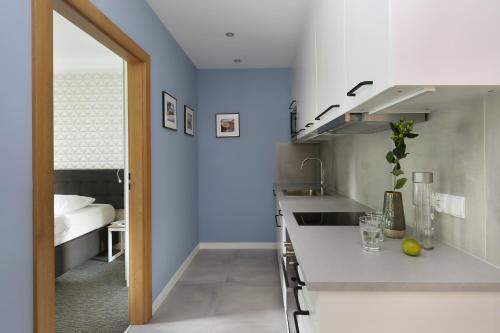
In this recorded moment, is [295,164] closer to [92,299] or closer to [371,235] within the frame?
[92,299]

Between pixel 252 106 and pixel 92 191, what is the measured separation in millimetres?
2512

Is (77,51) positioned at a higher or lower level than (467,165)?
higher

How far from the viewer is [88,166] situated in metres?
4.40

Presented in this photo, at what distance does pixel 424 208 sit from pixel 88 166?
4.37 metres

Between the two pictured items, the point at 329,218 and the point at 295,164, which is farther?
the point at 295,164

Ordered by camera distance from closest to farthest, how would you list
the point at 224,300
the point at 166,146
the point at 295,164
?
the point at 224,300
the point at 166,146
the point at 295,164

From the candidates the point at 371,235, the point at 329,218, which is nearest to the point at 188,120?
the point at 329,218

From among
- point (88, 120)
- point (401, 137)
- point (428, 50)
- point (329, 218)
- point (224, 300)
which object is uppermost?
point (88, 120)

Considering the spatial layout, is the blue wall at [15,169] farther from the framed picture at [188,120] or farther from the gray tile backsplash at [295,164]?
the gray tile backsplash at [295,164]

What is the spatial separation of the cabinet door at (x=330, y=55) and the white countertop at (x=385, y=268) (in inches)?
25.0

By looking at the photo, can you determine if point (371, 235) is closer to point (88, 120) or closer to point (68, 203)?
point (68, 203)

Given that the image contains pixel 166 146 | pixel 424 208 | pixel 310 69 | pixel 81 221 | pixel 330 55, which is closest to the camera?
pixel 424 208

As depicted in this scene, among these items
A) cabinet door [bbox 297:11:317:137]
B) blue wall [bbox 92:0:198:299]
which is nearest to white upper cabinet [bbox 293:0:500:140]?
cabinet door [bbox 297:11:317:137]

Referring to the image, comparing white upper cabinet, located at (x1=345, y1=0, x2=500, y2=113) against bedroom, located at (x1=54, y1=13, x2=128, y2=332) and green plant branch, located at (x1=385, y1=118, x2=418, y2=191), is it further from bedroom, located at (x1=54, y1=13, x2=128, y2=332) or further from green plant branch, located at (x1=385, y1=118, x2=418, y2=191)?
bedroom, located at (x1=54, y1=13, x2=128, y2=332)
